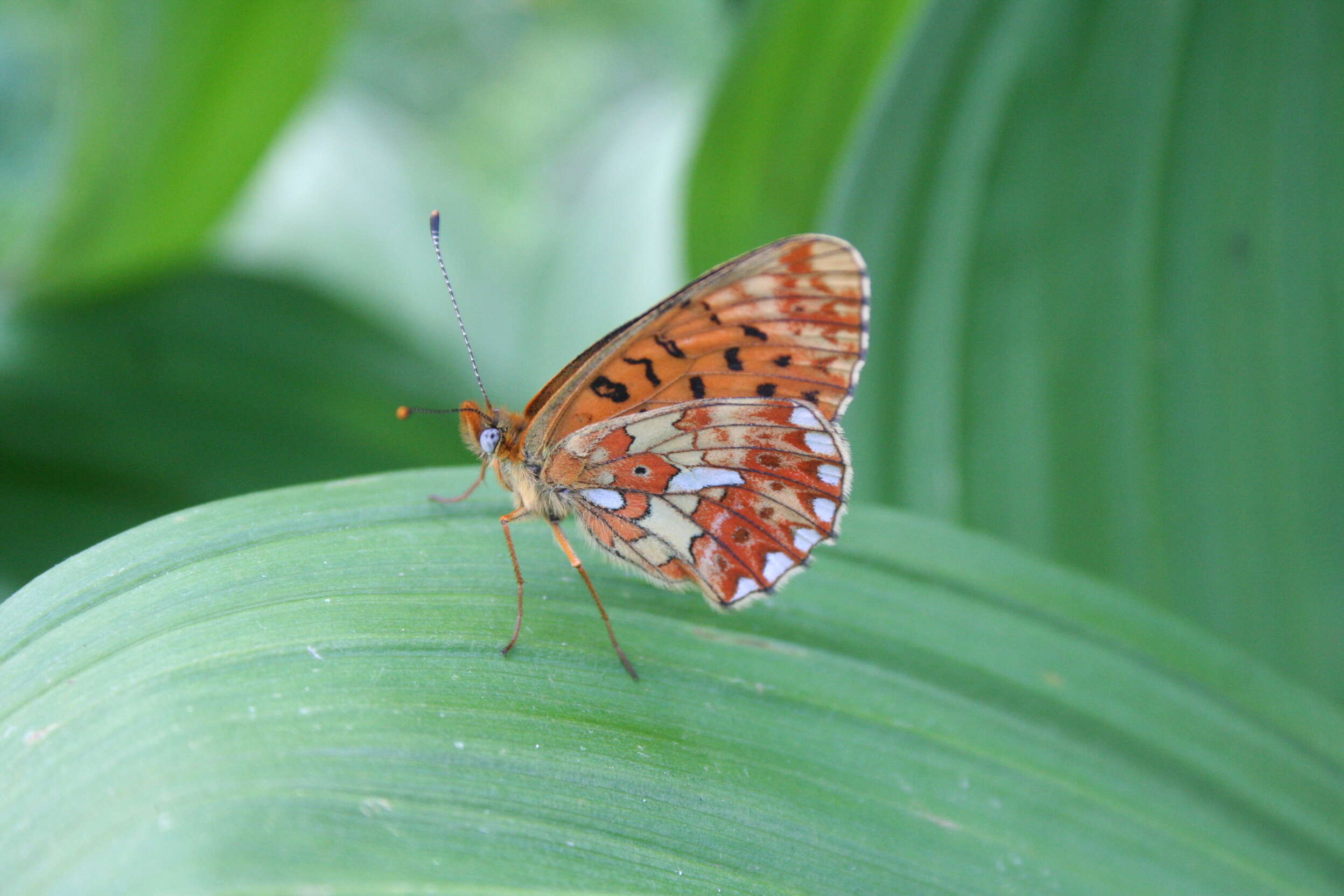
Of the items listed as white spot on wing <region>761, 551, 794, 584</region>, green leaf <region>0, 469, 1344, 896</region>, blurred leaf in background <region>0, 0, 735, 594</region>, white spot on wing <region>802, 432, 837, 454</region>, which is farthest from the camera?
blurred leaf in background <region>0, 0, 735, 594</region>

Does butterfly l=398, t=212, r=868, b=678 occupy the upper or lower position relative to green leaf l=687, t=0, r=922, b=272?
lower

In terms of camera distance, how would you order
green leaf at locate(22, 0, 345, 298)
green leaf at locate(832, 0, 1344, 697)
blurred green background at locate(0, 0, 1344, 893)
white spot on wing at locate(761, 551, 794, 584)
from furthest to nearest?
green leaf at locate(22, 0, 345, 298) < green leaf at locate(832, 0, 1344, 697) < white spot on wing at locate(761, 551, 794, 584) < blurred green background at locate(0, 0, 1344, 893)

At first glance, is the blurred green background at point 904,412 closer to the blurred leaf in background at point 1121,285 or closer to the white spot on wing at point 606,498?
the blurred leaf in background at point 1121,285

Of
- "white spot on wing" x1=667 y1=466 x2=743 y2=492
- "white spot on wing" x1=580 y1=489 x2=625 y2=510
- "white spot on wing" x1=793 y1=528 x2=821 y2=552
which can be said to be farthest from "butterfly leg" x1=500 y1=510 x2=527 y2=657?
"white spot on wing" x1=793 y1=528 x2=821 y2=552

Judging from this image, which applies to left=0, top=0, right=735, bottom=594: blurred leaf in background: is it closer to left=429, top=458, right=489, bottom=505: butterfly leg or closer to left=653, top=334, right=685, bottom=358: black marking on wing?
left=429, top=458, right=489, bottom=505: butterfly leg

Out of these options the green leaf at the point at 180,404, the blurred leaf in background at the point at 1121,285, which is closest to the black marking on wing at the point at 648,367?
the blurred leaf in background at the point at 1121,285

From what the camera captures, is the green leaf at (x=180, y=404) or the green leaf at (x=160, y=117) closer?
the green leaf at (x=160, y=117)
